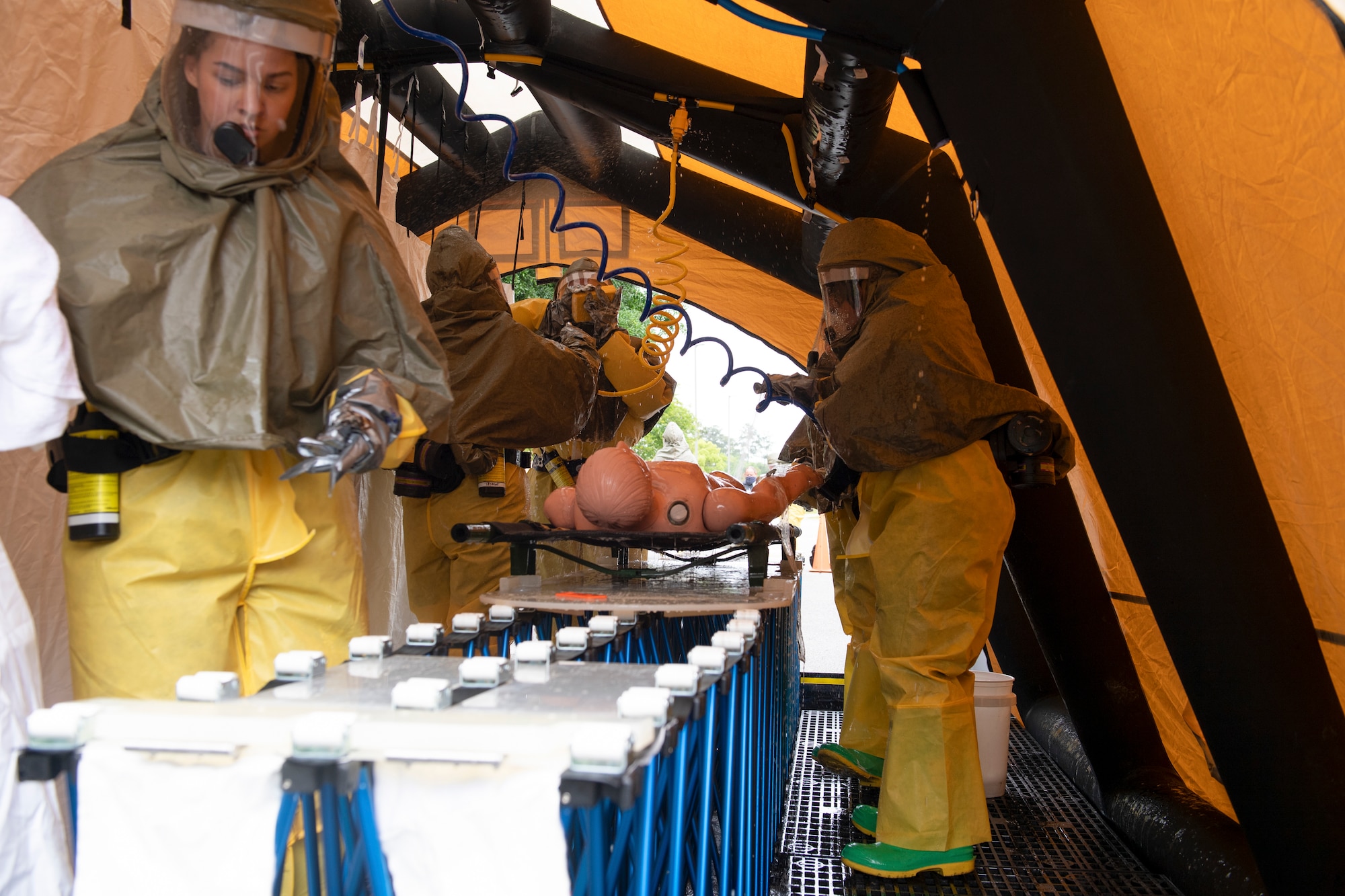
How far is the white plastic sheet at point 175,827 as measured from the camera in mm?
977

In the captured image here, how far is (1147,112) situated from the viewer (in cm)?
217

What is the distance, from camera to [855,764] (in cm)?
371

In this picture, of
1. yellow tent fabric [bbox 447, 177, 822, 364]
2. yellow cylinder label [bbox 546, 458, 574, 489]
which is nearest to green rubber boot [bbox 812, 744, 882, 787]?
yellow cylinder label [bbox 546, 458, 574, 489]

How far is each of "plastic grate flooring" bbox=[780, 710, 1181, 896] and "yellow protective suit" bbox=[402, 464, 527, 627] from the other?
1443 mm

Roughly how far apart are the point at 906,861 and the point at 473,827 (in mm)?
2079

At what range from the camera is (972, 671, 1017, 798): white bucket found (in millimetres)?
3561

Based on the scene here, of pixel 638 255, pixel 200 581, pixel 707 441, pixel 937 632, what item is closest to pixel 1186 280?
pixel 937 632

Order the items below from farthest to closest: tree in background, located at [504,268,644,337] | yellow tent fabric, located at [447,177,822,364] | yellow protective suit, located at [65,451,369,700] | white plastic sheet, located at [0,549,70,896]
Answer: tree in background, located at [504,268,644,337] → yellow tent fabric, located at [447,177,822,364] → yellow protective suit, located at [65,451,369,700] → white plastic sheet, located at [0,549,70,896]

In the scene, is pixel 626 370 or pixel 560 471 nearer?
pixel 626 370

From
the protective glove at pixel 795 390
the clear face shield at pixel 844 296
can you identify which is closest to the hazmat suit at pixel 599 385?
the protective glove at pixel 795 390

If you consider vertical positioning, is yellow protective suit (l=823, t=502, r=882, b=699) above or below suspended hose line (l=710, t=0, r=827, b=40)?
below

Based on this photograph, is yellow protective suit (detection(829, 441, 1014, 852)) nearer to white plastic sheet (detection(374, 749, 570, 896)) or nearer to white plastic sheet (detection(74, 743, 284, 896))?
white plastic sheet (detection(374, 749, 570, 896))

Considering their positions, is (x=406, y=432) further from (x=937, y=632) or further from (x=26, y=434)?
(x=937, y=632)

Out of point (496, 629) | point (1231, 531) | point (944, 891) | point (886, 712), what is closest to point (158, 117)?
point (496, 629)
